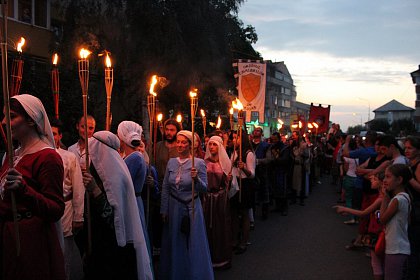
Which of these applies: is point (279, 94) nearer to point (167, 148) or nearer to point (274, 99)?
point (274, 99)

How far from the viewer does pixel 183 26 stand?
21.1 m

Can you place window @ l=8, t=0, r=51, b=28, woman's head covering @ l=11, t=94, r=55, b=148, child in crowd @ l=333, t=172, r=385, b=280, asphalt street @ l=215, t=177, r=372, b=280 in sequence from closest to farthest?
woman's head covering @ l=11, t=94, r=55, b=148, child in crowd @ l=333, t=172, r=385, b=280, asphalt street @ l=215, t=177, r=372, b=280, window @ l=8, t=0, r=51, b=28

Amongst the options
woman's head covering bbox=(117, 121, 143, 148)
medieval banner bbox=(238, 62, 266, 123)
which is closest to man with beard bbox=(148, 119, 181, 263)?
woman's head covering bbox=(117, 121, 143, 148)

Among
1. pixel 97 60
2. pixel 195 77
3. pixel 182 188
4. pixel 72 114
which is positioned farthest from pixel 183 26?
pixel 182 188

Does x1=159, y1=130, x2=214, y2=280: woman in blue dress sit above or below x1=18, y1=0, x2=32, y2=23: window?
below

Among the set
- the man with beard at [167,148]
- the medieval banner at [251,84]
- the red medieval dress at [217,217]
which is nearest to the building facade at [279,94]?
the medieval banner at [251,84]

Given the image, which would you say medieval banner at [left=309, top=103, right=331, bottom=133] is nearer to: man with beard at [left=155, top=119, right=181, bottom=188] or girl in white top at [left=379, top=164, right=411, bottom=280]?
man with beard at [left=155, top=119, right=181, bottom=188]

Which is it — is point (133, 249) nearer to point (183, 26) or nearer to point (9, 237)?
point (9, 237)

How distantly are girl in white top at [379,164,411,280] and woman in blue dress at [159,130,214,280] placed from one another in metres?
2.18

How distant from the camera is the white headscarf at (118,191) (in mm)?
4148

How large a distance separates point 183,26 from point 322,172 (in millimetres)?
11077

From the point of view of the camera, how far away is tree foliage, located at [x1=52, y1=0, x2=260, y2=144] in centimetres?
1966

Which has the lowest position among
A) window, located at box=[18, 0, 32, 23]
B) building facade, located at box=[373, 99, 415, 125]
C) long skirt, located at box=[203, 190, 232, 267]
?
long skirt, located at box=[203, 190, 232, 267]

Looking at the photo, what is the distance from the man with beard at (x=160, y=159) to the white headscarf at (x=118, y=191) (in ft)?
8.20
